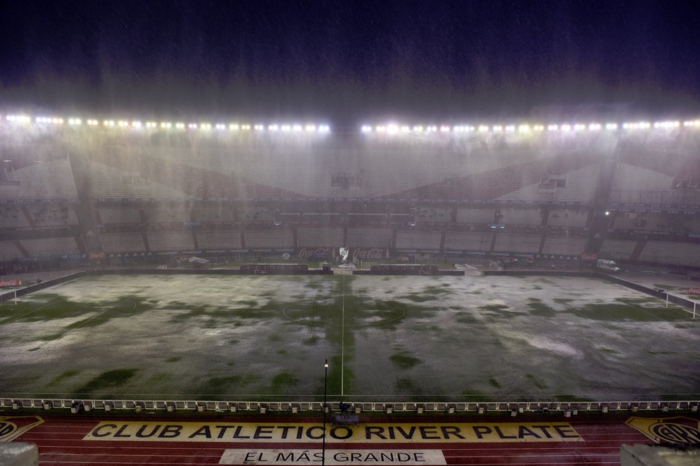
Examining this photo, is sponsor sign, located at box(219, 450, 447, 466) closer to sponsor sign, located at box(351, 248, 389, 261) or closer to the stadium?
the stadium

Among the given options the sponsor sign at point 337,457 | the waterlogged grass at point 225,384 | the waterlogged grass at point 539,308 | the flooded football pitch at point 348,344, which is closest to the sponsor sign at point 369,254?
the flooded football pitch at point 348,344

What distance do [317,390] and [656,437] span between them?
53.4 ft

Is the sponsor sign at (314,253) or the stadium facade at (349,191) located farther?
the sponsor sign at (314,253)

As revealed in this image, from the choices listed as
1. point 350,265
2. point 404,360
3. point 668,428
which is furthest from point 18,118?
point 668,428

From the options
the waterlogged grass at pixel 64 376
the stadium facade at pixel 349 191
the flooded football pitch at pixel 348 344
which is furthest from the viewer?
the stadium facade at pixel 349 191

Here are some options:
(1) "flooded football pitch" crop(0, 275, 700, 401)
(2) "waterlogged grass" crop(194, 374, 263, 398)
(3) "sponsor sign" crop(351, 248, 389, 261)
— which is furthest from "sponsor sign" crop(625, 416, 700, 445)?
(3) "sponsor sign" crop(351, 248, 389, 261)

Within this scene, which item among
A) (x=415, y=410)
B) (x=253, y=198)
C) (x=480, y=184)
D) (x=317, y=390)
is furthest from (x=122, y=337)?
(x=480, y=184)

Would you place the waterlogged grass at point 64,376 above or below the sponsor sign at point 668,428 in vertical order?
above

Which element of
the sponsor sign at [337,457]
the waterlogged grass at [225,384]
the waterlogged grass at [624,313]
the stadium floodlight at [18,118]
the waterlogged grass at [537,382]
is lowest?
the sponsor sign at [337,457]

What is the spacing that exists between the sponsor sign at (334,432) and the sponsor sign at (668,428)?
10.9 ft

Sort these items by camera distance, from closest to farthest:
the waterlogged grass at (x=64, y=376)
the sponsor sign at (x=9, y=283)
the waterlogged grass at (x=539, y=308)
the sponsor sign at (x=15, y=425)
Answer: the sponsor sign at (x=15, y=425)
the waterlogged grass at (x=64, y=376)
the waterlogged grass at (x=539, y=308)
the sponsor sign at (x=9, y=283)

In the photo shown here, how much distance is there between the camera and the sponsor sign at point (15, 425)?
17734mm

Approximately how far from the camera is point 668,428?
18688mm

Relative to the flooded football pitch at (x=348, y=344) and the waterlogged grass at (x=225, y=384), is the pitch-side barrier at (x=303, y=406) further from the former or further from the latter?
the waterlogged grass at (x=225, y=384)
